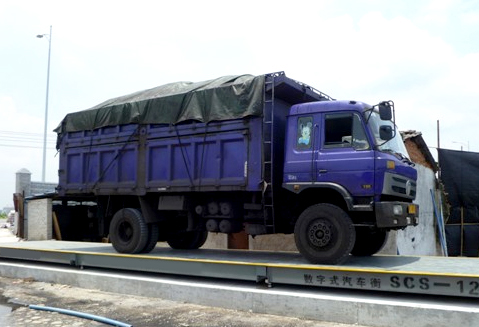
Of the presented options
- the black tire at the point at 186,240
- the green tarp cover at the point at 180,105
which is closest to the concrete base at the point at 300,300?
the black tire at the point at 186,240

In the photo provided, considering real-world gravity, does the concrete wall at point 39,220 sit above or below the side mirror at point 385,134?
below

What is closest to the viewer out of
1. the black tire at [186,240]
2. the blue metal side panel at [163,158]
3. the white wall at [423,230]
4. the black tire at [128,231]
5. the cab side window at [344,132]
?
the cab side window at [344,132]

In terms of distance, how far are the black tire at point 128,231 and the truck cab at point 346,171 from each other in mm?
3443

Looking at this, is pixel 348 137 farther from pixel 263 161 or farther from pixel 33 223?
pixel 33 223

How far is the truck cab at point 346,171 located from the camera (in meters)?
6.82

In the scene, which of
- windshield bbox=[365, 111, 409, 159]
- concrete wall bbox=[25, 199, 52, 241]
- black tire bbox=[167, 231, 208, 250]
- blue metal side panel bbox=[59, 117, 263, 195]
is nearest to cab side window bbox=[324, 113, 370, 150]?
windshield bbox=[365, 111, 409, 159]

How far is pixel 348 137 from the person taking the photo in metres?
7.21

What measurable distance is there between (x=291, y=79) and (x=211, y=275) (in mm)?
3651

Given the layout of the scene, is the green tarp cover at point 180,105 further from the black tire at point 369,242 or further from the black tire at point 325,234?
the black tire at point 369,242

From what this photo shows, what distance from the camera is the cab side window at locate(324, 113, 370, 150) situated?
23.2 feet

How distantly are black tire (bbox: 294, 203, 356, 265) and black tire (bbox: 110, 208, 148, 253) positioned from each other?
11.8 feet

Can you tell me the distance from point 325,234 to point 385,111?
6.73 feet

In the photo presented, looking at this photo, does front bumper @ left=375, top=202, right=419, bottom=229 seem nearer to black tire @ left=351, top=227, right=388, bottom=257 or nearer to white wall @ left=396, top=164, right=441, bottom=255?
black tire @ left=351, top=227, right=388, bottom=257

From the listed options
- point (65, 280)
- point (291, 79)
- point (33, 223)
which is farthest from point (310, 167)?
point (33, 223)
